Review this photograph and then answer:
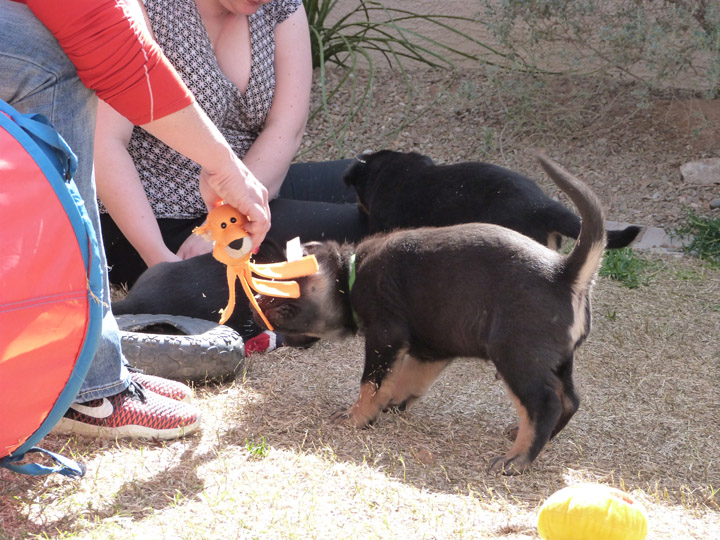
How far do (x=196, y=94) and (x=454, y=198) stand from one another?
1.31 metres

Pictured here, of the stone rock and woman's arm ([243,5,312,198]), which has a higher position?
woman's arm ([243,5,312,198])

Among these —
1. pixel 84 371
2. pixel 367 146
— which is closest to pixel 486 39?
pixel 367 146

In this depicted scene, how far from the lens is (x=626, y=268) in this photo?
15.0ft

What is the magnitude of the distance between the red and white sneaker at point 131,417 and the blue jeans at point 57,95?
0.05m

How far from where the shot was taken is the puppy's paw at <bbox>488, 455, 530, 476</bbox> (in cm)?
239

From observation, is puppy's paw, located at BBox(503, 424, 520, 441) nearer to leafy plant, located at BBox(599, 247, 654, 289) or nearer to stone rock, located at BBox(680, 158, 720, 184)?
leafy plant, located at BBox(599, 247, 654, 289)

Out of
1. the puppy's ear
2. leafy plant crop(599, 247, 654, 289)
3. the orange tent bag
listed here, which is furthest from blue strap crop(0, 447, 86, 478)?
leafy plant crop(599, 247, 654, 289)

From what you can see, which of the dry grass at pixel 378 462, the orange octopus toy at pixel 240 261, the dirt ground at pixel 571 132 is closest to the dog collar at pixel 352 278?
the orange octopus toy at pixel 240 261

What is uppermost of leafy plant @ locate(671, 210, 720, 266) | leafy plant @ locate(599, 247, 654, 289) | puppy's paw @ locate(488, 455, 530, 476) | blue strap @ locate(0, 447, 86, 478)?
blue strap @ locate(0, 447, 86, 478)

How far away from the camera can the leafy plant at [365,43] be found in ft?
21.2

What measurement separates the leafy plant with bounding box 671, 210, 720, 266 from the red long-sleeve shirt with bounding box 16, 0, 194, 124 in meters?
3.83

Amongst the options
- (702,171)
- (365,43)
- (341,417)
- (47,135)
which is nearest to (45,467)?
(47,135)

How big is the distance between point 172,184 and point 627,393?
7.42 feet

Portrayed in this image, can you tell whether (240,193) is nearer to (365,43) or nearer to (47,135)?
(47,135)
